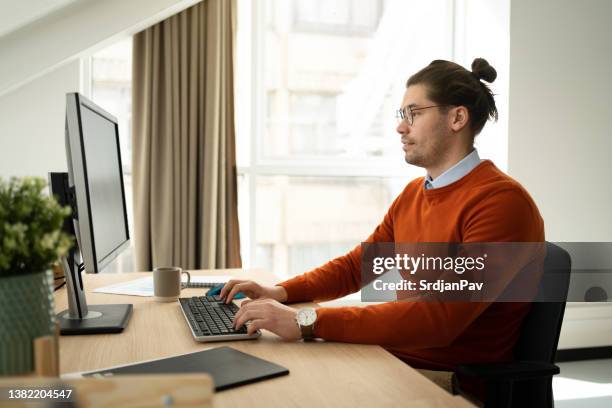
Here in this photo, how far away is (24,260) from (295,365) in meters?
0.47

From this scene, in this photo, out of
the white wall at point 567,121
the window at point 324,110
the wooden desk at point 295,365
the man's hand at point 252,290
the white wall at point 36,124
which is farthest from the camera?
the window at point 324,110

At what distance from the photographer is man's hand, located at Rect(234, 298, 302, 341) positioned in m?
1.07

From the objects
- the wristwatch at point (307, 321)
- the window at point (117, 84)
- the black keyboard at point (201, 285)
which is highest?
the window at point (117, 84)

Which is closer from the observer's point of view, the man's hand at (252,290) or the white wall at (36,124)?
the man's hand at (252,290)

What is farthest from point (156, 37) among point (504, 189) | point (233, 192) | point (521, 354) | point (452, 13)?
point (521, 354)

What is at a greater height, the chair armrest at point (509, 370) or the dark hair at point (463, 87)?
the dark hair at point (463, 87)

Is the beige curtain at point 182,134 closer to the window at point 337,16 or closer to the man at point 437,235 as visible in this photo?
the window at point 337,16

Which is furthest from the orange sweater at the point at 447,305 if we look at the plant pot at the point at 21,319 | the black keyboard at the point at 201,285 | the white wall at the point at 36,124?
the white wall at the point at 36,124

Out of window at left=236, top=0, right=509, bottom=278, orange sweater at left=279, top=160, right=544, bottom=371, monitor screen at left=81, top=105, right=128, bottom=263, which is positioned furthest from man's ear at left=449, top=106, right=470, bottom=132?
window at left=236, top=0, right=509, bottom=278

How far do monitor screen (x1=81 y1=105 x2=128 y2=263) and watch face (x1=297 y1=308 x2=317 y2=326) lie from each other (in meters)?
0.41

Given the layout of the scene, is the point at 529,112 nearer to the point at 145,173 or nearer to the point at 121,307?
the point at 145,173

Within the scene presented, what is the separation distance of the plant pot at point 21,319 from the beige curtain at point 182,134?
229 cm

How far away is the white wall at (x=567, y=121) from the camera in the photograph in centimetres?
304

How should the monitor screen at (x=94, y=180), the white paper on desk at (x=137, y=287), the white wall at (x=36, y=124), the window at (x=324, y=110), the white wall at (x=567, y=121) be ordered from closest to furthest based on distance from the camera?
the monitor screen at (x=94, y=180)
the white paper on desk at (x=137, y=287)
the white wall at (x=36, y=124)
the white wall at (x=567, y=121)
the window at (x=324, y=110)
